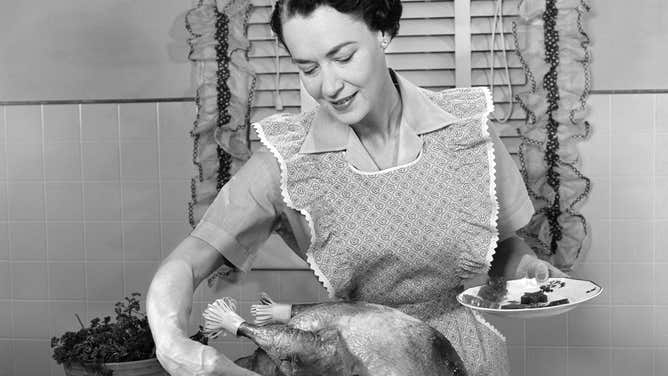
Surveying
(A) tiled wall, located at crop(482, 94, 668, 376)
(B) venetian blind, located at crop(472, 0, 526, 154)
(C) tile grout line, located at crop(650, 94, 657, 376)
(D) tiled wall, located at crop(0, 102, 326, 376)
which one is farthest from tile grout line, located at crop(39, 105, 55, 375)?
(C) tile grout line, located at crop(650, 94, 657, 376)

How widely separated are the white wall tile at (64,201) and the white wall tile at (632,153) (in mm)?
2163

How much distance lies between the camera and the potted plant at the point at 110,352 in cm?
270

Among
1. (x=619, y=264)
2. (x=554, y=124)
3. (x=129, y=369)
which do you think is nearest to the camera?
(x=129, y=369)

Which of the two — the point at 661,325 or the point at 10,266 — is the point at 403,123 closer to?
the point at 661,325

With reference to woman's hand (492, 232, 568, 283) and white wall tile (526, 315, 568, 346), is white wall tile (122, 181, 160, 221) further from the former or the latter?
woman's hand (492, 232, 568, 283)

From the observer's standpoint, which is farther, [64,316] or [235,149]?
[64,316]

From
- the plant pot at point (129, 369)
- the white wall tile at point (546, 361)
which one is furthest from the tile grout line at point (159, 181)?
the white wall tile at point (546, 361)

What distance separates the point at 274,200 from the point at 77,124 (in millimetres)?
1909

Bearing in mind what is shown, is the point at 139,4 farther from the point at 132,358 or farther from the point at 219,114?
the point at 132,358

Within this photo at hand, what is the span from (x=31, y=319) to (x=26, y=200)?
0.52m

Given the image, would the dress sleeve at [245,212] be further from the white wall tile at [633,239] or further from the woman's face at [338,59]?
the white wall tile at [633,239]

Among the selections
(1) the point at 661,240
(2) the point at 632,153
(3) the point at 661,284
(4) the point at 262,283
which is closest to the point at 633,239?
(1) the point at 661,240

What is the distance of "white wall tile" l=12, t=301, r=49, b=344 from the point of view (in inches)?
143

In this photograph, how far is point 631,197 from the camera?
3307 millimetres
